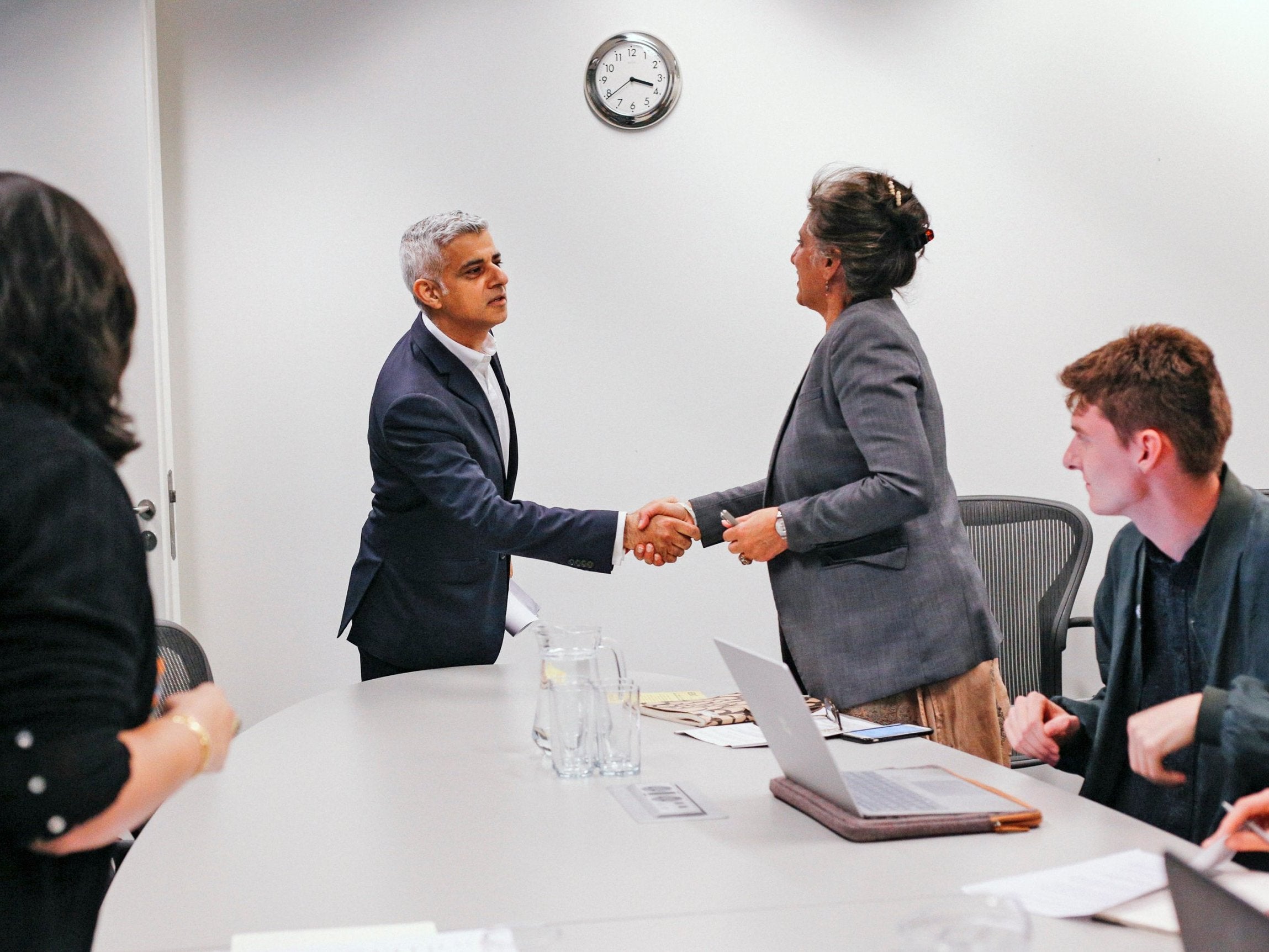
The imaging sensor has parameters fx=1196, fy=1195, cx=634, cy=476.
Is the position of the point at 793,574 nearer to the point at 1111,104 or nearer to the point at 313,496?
the point at 313,496

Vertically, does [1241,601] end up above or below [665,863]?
above

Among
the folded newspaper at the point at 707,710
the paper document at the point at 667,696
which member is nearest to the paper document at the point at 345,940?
the folded newspaper at the point at 707,710

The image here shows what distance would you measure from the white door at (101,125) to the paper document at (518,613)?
125cm

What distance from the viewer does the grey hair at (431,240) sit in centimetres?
279

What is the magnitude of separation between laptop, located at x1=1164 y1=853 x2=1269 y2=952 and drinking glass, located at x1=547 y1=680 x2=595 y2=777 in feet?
3.19

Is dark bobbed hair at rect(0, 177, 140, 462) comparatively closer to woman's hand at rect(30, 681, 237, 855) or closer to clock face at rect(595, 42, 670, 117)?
woman's hand at rect(30, 681, 237, 855)

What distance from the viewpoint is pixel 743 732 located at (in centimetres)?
199

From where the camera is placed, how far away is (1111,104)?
386 cm

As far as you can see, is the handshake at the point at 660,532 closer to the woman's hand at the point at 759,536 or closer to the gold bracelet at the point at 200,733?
the woman's hand at the point at 759,536

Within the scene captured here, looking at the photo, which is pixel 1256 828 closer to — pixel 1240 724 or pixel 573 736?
pixel 1240 724

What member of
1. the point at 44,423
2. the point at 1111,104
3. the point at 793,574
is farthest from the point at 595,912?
the point at 1111,104

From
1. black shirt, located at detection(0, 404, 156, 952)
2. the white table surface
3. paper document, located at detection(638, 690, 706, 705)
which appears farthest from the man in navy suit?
black shirt, located at detection(0, 404, 156, 952)

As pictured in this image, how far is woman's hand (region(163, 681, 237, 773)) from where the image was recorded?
102cm

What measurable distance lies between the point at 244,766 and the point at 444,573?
0.84 metres
